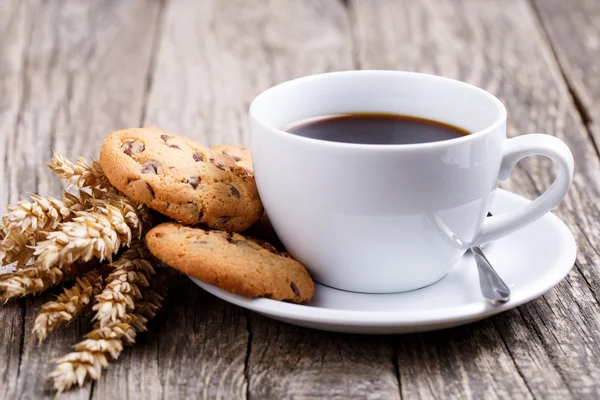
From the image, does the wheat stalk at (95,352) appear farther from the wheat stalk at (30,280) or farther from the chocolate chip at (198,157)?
the chocolate chip at (198,157)

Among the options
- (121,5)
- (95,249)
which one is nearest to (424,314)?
(95,249)

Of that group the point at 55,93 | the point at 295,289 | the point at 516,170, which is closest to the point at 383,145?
the point at 295,289

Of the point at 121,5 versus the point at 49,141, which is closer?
the point at 49,141

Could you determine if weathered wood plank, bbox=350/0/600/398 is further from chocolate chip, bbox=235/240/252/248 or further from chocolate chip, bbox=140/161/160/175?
chocolate chip, bbox=140/161/160/175

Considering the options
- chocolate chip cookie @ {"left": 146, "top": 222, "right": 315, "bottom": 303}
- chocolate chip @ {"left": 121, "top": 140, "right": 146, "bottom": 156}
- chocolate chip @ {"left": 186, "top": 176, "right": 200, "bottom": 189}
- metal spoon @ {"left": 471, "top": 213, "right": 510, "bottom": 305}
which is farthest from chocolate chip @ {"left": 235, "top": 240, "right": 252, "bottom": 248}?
metal spoon @ {"left": 471, "top": 213, "right": 510, "bottom": 305}

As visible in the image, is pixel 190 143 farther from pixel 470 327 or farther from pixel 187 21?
pixel 187 21

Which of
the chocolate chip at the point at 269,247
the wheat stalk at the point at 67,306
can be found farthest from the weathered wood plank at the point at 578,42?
the wheat stalk at the point at 67,306

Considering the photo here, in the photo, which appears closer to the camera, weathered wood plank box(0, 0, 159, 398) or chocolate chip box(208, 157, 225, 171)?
weathered wood plank box(0, 0, 159, 398)
